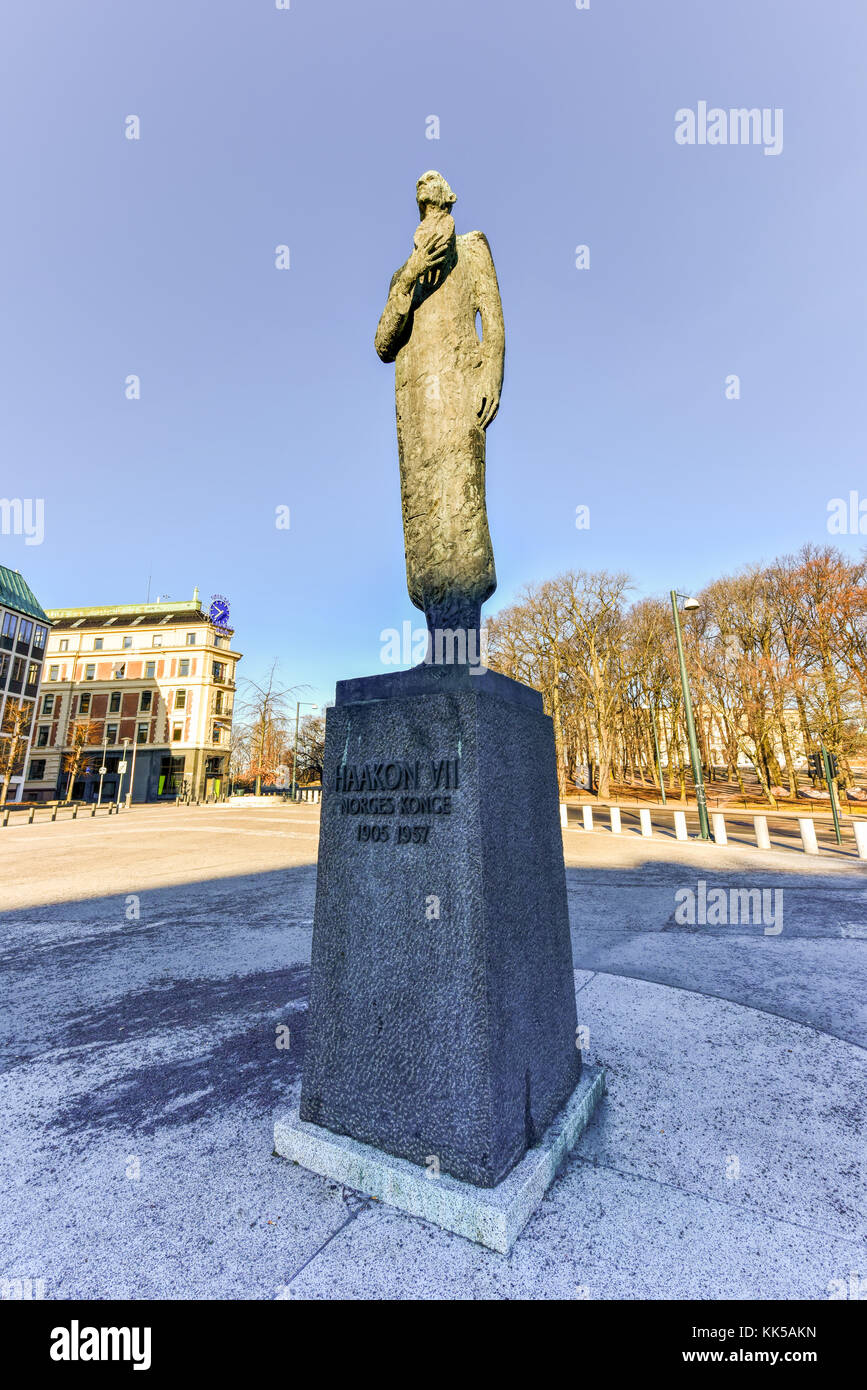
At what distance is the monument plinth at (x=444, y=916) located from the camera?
216cm

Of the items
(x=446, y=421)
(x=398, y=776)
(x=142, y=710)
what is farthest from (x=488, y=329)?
(x=142, y=710)

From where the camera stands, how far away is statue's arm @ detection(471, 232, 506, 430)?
3115mm

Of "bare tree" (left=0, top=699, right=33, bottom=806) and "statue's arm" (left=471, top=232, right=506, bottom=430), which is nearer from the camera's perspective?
"statue's arm" (left=471, top=232, right=506, bottom=430)

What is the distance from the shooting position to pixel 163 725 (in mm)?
54344

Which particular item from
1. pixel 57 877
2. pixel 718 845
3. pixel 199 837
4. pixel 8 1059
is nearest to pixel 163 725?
pixel 199 837

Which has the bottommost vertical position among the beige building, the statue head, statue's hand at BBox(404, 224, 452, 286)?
statue's hand at BBox(404, 224, 452, 286)

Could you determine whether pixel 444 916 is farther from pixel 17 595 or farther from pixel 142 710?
pixel 142 710

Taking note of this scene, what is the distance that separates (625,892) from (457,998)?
769cm

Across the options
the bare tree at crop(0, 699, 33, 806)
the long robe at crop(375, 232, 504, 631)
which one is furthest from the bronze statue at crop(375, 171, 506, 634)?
the bare tree at crop(0, 699, 33, 806)

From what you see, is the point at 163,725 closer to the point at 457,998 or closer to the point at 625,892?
the point at 625,892

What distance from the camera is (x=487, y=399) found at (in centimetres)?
311

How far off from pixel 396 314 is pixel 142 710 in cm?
5859

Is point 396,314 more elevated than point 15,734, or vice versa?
point 15,734

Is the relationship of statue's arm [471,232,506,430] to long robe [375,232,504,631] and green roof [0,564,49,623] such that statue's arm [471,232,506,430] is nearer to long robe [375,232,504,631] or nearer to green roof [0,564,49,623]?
long robe [375,232,504,631]
